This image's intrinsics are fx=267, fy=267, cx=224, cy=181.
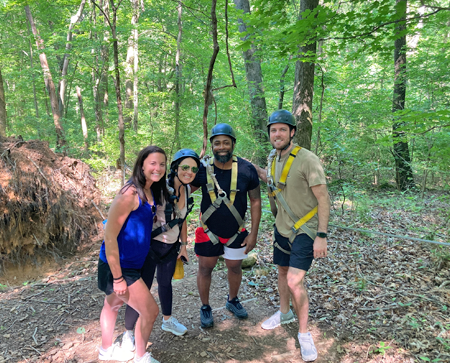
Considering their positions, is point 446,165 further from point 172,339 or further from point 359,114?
point 172,339

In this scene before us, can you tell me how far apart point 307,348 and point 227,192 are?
1.77 m

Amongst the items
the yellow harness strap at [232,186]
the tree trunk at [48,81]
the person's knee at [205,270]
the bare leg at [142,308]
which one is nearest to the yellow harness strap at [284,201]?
the yellow harness strap at [232,186]

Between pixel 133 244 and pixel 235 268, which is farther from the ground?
pixel 133 244

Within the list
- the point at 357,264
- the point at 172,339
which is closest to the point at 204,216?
the point at 172,339

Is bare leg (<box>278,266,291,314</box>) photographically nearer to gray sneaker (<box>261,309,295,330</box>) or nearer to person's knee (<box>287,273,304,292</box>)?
gray sneaker (<box>261,309,295,330</box>)

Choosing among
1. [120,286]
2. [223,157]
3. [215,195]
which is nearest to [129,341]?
[120,286]

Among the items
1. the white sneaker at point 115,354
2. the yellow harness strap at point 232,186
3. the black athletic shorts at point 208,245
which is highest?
the yellow harness strap at point 232,186

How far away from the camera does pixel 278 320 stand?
321 cm

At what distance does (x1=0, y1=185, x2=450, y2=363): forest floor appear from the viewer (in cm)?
276

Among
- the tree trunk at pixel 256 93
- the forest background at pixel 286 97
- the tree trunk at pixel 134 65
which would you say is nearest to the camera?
the forest background at pixel 286 97

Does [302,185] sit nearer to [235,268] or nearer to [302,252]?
[302,252]

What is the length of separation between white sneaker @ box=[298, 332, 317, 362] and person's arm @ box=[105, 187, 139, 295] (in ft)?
6.08

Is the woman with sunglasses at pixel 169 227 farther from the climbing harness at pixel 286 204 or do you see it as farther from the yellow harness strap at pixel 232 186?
the climbing harness at pixel 286 204

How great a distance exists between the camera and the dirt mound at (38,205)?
5219 millimetres
